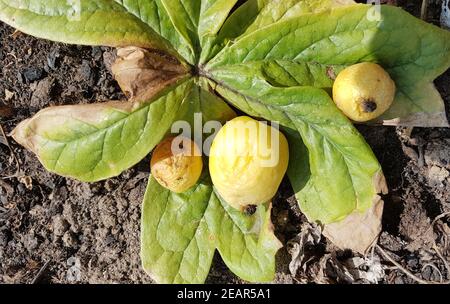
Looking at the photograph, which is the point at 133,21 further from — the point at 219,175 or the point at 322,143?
the point at 322,143

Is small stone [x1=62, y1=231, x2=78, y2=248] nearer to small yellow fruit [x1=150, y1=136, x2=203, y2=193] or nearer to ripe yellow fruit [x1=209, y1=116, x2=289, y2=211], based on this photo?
small yellow fruit [x1=150, y1=136, x2=203, y2=193]

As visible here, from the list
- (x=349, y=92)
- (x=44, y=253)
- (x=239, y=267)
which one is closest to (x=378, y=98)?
(x=349, y=92)

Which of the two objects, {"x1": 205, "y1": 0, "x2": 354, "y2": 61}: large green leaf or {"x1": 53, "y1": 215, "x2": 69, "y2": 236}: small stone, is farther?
{"x1": 53, "y1": 215, "x2": 69, "y2": 236}: small stone

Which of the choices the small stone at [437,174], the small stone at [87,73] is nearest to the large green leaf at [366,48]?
the small stone at [437,174]

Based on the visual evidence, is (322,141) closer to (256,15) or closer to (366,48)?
(366,48)

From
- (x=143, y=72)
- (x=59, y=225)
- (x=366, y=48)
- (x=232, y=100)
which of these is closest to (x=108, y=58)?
(x=143, y=72)

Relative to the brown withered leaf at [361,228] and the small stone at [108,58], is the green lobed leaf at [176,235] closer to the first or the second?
the brown withered leaf at [361,228]

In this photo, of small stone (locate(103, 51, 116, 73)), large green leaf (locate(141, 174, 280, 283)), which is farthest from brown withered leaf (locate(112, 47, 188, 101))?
large green leaf (locate(141, 174, 280, 283))
